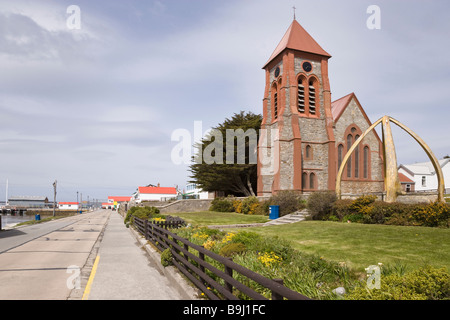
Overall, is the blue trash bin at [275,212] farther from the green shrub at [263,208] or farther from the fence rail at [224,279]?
the fence rail at [224,279]

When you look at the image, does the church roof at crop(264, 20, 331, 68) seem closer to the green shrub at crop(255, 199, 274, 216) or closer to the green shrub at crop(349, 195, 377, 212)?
the green shrub at crop(255, 199, 274, 216)

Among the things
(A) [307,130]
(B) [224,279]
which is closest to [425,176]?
(A) [307,130]

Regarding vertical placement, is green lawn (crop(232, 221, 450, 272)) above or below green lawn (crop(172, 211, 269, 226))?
above

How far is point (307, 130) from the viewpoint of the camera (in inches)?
1564

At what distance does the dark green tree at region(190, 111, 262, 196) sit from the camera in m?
44.0

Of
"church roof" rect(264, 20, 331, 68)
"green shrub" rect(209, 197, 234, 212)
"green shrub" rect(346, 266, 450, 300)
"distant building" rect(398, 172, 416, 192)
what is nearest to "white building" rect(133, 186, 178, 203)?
"green shrub" rect(209, 197, 234, 212)

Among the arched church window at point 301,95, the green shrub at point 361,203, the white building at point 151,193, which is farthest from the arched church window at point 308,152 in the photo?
the white building at point 151,193

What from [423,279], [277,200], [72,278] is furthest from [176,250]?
[277,200]

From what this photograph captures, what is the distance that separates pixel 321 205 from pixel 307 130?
806 inches

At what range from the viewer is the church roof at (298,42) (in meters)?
40.6

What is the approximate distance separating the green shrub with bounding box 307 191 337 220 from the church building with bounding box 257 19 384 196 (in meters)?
15.6

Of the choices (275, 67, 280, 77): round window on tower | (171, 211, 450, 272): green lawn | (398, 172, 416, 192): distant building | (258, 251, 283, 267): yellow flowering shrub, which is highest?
(275, 67, 280, 77): round window on tower

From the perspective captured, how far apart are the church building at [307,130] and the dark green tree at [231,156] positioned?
318 centimetres
